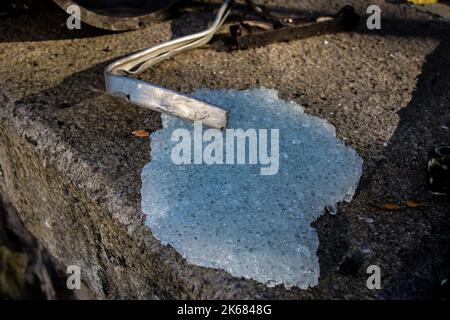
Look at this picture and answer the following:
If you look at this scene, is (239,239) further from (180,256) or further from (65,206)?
(65,206)

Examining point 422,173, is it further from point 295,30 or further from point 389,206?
point 295,30

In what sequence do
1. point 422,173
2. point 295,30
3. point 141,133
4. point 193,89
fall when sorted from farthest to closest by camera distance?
point 295,30 → point 193,89 → point 141,133 → point 422,173

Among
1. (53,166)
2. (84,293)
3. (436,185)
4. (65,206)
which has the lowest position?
(84,293)

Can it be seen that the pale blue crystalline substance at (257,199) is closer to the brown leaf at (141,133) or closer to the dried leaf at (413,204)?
the brown leaf at (141,133)

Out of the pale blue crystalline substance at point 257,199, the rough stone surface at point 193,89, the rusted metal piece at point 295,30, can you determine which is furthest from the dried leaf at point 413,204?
the rusted metal piece at point 295,30

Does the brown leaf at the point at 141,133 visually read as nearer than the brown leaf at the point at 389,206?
No

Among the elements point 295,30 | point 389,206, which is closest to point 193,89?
point 295,30

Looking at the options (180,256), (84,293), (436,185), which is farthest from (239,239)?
(84,293)
